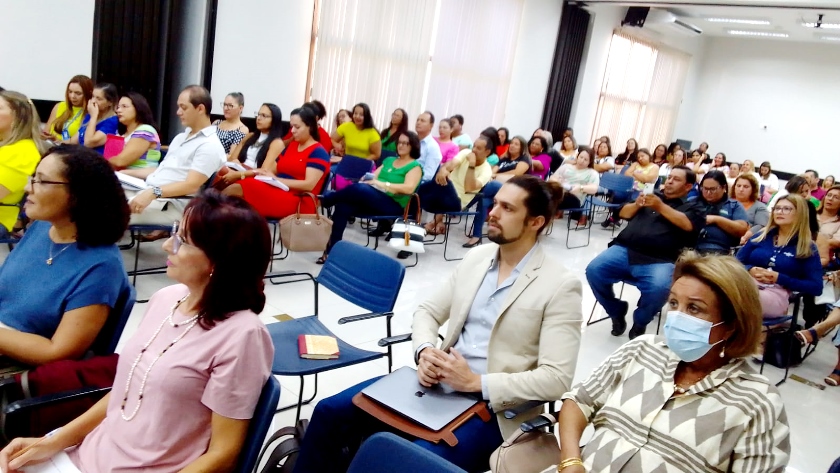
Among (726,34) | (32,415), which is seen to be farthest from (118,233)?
(726,34)

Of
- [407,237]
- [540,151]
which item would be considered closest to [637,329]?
[407,237]

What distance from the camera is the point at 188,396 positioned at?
1.33m

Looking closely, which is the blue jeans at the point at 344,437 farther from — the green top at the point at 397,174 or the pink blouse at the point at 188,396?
the green top at the point at 397,174

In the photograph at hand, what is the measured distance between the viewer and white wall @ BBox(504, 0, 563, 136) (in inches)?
407

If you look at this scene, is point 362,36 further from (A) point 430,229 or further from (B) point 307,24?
(A) point 430,229

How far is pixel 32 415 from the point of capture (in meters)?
1.52

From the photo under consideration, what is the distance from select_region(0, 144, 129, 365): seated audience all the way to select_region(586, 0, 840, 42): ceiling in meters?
9.73

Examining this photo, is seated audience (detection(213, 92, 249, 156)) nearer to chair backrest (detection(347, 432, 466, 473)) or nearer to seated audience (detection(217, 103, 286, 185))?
seated audience (detection(217, 103, 286, 185))

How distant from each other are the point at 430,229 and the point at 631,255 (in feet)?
9.85

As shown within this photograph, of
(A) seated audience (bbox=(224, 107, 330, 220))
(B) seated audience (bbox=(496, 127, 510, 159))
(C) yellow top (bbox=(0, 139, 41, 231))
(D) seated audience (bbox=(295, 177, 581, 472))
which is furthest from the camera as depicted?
(B) seated audience (bbox=(496, 127, 510, 159))

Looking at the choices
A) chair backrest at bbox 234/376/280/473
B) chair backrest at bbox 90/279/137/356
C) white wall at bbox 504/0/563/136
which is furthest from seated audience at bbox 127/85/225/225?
white wall at bbox 504/0/563/136

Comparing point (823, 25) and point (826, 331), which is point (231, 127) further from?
point (823, 25)

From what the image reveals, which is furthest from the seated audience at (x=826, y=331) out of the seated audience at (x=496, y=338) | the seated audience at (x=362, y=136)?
the seated audience at (x=362, y=136)

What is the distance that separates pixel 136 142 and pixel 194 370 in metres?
3.23
